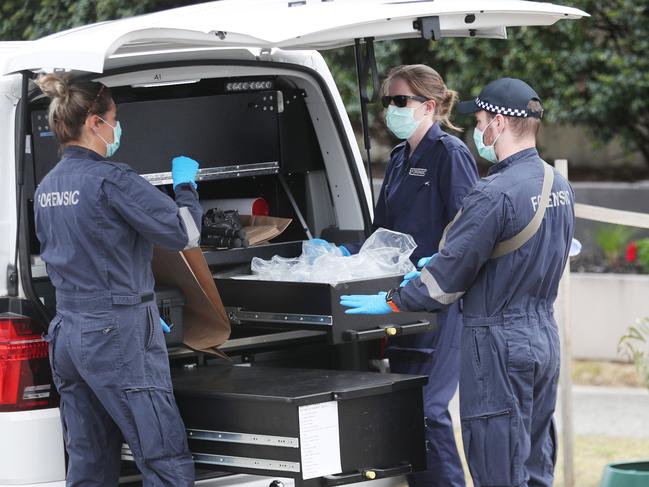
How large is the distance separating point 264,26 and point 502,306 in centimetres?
115

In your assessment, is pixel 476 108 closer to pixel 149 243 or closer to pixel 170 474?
pixel 149 243

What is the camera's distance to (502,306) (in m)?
3.82

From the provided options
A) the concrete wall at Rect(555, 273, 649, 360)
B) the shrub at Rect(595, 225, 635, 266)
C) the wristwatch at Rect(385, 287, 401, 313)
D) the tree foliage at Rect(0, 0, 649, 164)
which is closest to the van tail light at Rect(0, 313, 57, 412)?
the wristwatch at Rect(385, 287, 401, 313)

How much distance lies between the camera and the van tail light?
381cm

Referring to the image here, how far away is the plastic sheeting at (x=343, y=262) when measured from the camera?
4.34 m

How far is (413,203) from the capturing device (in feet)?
15.9

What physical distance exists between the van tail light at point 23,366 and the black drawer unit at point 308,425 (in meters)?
0.44

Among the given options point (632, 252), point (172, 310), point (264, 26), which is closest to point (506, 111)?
point (264, 26)

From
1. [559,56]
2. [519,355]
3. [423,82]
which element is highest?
[559,56]

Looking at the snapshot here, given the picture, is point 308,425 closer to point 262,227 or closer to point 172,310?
point 172,310

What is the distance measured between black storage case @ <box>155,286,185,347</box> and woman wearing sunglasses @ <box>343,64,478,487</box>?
32.6 inches

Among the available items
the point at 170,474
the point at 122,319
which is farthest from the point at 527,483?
the point at 122,319

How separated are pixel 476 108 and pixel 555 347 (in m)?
0.84

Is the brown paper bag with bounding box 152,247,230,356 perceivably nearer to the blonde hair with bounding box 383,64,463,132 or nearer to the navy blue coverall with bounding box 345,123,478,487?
the navy blue coverall with bounding box 345,123,478,487
